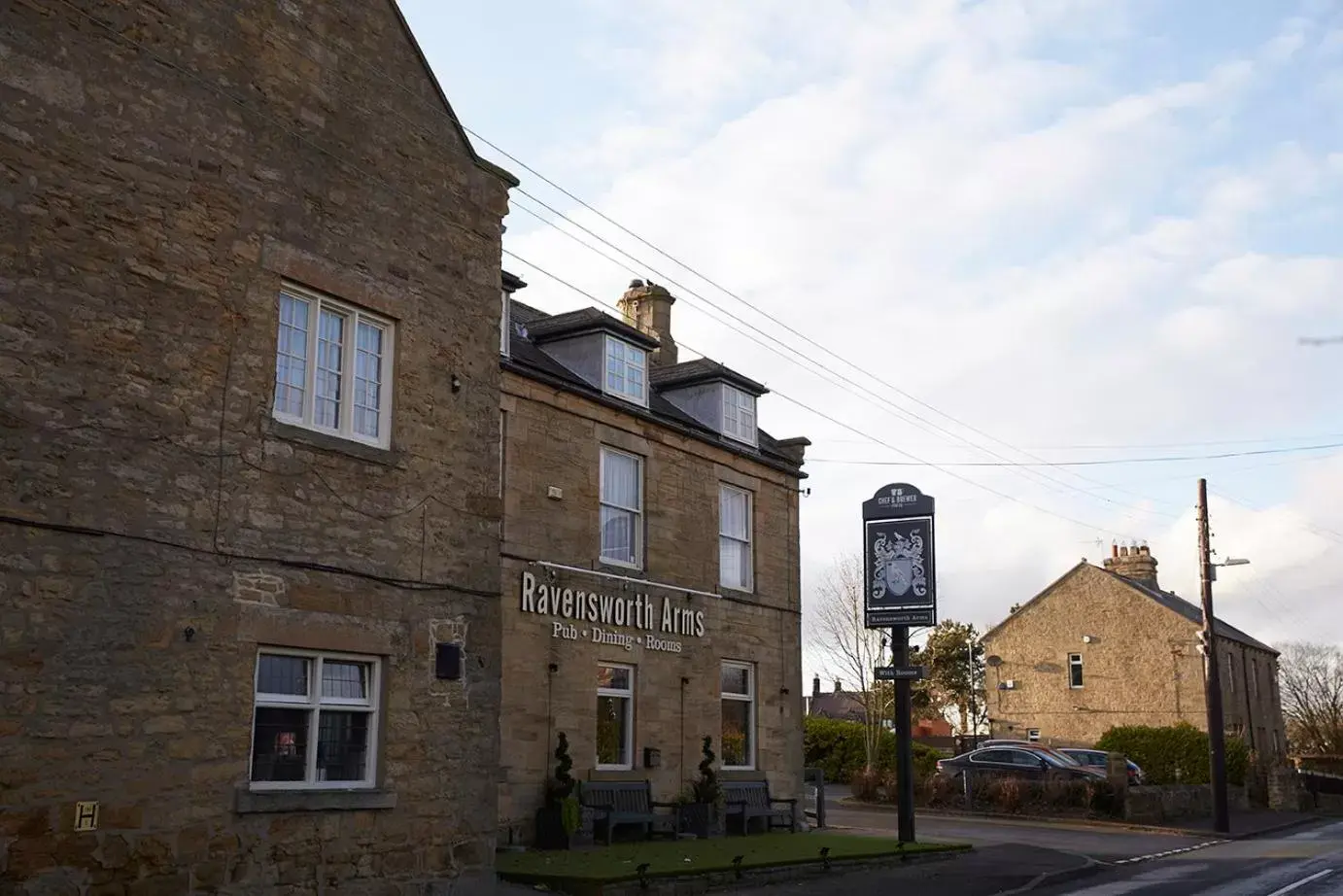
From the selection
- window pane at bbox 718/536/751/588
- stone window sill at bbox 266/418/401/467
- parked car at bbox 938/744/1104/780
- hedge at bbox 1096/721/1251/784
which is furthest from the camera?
hedge at bbox 1096/721/1251/784

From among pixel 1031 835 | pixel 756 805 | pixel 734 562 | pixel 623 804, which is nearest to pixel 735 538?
pixel 734 562

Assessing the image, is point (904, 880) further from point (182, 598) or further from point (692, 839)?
point (182, 598)

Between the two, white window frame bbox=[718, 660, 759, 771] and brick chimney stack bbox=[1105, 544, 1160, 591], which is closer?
white window frame bbox=[718, 660, 759, 771]

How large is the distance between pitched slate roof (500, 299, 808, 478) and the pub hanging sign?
10.9ft

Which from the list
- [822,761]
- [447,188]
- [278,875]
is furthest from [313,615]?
[822,761]

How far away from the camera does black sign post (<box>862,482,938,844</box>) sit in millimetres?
21812

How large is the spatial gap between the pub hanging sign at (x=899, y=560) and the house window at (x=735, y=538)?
111 inches

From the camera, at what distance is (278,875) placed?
11914mm

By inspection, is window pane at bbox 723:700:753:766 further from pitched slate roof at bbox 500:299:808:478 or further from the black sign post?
pitched slate roof at bbox 500:299:808:478

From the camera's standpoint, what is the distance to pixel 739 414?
25344 millimetres

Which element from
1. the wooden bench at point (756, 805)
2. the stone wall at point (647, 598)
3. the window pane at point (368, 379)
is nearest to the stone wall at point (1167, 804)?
the stone wall at point (647, 598)

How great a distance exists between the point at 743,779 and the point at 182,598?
14.2 metres

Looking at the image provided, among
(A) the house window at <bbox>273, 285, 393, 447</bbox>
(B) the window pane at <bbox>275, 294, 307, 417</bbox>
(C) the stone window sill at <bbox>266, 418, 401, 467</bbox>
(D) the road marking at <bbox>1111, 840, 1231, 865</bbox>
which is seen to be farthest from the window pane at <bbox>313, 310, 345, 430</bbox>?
(D) the road marking at <bbox>1111, 840, 1231, 865</bbox>

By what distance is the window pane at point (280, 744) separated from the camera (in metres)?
12.2
